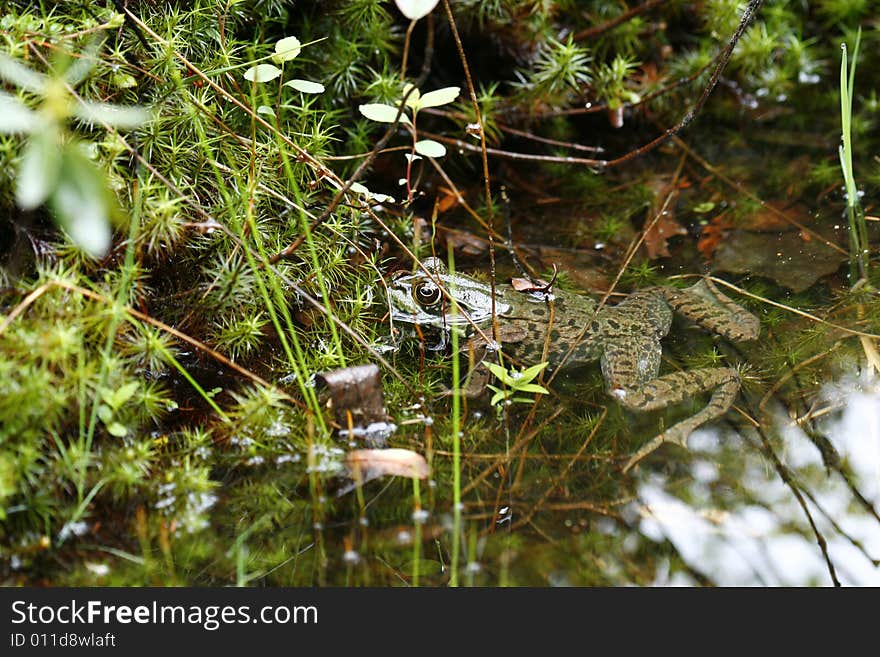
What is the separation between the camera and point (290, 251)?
3.19 metres

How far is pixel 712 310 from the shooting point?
381 centimetres

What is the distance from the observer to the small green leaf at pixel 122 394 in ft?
→ 8.82

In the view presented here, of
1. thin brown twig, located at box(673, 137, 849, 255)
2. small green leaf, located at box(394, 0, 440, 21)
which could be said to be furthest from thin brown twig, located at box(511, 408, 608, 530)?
thin brown twig, located at box(673, 137, 849, 255)

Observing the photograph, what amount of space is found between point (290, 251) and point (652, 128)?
310cm

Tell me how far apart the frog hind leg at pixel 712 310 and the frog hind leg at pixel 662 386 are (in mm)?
290

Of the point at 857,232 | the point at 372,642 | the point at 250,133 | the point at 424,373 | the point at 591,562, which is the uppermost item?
the point at 250,133

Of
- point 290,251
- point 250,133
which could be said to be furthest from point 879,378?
point 250,133

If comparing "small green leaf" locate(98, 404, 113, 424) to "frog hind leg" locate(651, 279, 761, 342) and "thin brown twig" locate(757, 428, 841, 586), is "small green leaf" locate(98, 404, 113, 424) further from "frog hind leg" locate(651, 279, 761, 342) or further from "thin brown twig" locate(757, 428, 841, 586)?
"frog hind leg" locate(651, 279, 761, 342)

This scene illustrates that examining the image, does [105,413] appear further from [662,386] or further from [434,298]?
[662,386]

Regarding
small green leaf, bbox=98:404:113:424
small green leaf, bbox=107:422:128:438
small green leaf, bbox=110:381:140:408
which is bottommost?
small green leaf, bbox=107:422:128:438

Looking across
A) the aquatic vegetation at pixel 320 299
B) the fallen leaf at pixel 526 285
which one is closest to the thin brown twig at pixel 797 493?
the aquatic vegetation at pixel 320 299

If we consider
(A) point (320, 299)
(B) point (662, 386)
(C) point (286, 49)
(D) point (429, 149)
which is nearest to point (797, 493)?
(B) point (662, 386)

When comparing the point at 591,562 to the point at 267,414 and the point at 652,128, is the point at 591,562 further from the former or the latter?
the point at 652,128

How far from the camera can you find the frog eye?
3820 mm
